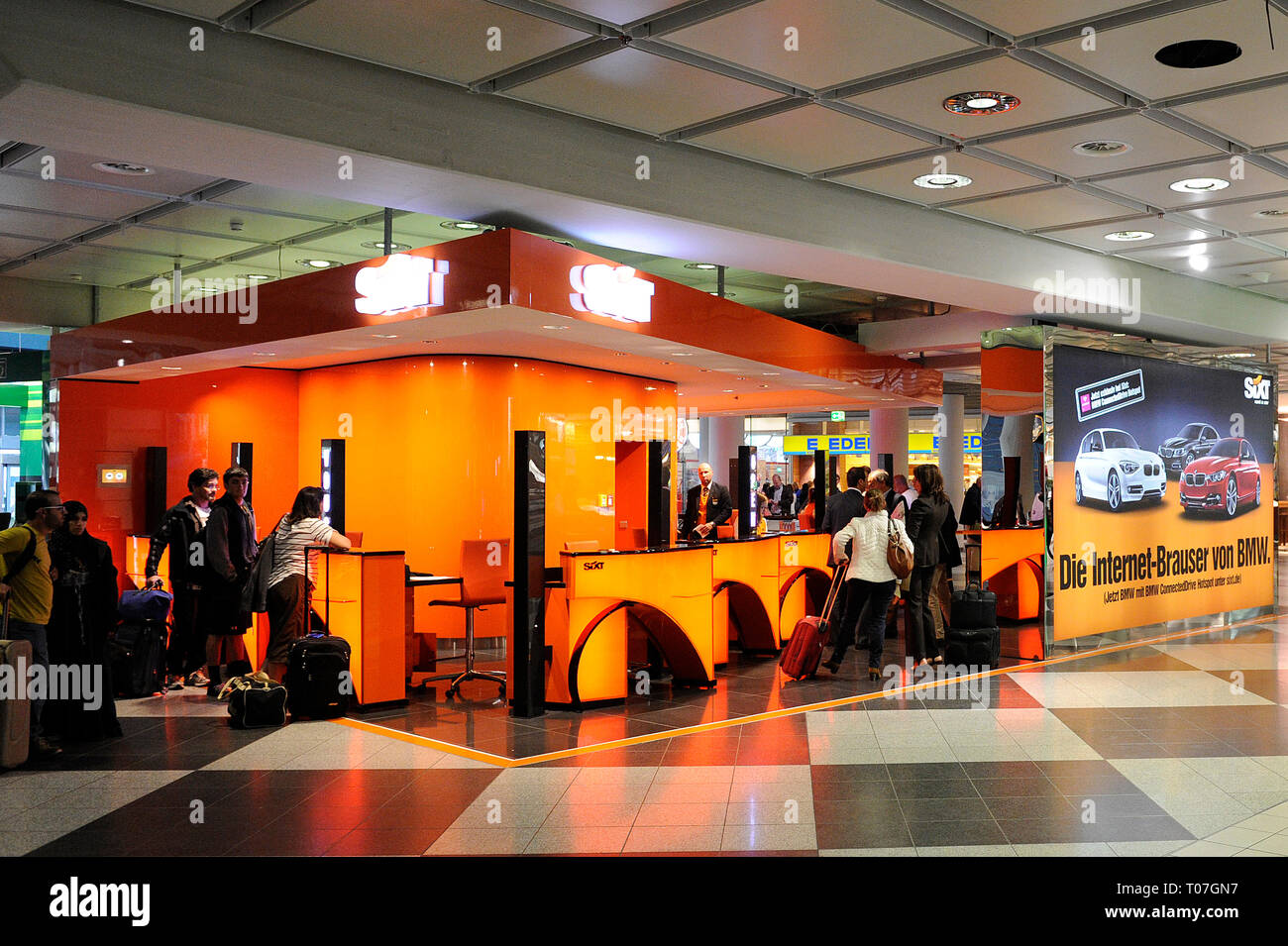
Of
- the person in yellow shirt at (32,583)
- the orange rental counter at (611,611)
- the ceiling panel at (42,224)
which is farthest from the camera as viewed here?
the ceiling panel at (42,224)

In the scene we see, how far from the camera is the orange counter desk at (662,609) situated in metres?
7.59

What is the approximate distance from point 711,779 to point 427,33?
13.3 feet

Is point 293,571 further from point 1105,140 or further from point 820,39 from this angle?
point 1105,140

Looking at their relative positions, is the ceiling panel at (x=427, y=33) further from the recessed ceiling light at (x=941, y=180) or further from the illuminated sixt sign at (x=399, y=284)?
the recessed ceiling light at (x=941, y=180)

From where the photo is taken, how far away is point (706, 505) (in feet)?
35.2

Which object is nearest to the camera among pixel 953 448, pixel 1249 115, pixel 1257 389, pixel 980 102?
pixel 980 102

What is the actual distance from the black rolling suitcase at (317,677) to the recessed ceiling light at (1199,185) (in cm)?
689

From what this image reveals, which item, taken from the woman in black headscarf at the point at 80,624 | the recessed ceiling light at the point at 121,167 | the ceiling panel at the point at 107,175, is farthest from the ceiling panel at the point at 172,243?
the woman in black headscarf at the point at 80,624

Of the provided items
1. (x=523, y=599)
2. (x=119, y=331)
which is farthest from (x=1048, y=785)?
(x=119, y=331)

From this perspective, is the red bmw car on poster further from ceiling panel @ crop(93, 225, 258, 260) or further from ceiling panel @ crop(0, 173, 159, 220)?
ceiling panel @ crop(0, 173, 159, 220)

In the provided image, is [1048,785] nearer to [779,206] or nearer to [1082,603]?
[779,206]

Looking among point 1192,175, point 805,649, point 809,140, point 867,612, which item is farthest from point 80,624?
point 1192,175

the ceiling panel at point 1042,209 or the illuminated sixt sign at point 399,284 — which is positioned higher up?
the ceiling panel at point 1042,209

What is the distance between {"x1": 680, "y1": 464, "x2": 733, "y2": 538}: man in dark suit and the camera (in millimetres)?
10281
